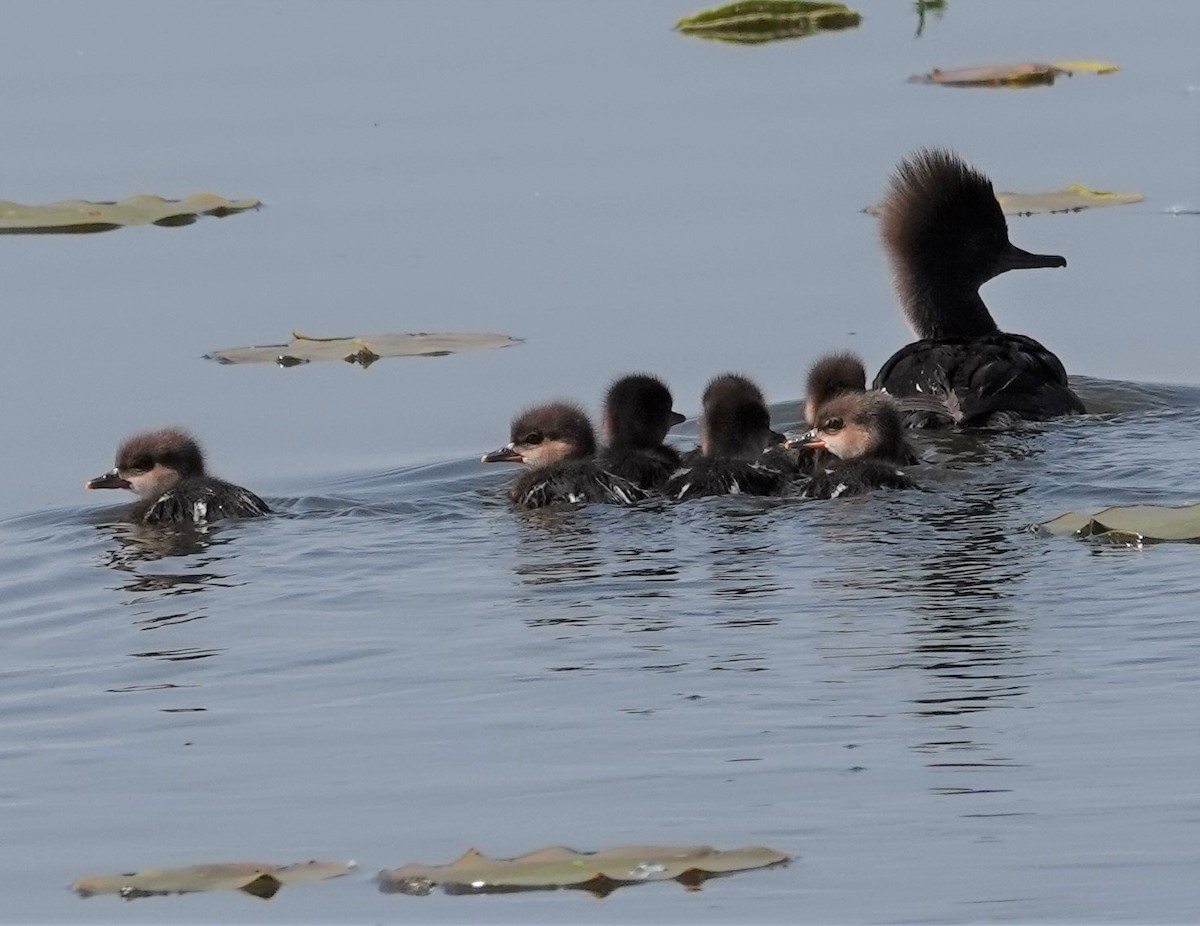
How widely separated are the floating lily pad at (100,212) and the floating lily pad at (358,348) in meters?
1.84

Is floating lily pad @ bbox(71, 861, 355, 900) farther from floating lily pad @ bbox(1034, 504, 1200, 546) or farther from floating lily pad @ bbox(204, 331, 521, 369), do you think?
floating lily pad @ bbox(204, 331, 521, 369)

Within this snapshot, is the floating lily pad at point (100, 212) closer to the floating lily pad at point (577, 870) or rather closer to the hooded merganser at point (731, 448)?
the hooded merganser at point (731, 448)

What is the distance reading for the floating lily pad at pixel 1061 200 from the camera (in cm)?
1241

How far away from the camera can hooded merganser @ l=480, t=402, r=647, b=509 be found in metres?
8.84

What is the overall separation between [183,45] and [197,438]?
8.72 metres

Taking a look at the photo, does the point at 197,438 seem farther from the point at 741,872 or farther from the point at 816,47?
the point at 816,47

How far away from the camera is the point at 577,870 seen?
16.7ft

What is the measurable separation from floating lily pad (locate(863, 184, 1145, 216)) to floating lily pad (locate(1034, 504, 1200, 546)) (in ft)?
15.2

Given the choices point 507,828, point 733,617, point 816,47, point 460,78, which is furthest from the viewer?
point 816,47

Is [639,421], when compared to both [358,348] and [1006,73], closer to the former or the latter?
[358,348]

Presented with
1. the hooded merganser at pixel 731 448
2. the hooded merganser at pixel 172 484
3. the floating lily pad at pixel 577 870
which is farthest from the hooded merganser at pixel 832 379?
the floating lily pad at pixel 577 870

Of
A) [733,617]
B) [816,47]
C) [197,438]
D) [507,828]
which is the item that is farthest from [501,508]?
[816,47]

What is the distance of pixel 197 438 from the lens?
31.0 ft

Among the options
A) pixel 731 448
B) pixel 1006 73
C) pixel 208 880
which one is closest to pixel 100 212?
pixel 731 448
